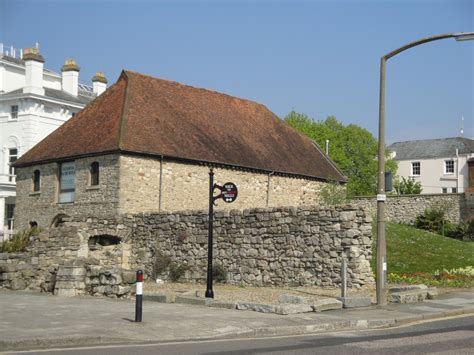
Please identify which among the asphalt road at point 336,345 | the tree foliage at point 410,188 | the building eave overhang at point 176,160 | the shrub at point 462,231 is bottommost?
the asphalt road at point 336,345

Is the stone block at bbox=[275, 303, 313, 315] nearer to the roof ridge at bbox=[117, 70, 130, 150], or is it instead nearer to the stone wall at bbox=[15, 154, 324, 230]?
the stone wall at bbox=[15, 154, 324, 230]

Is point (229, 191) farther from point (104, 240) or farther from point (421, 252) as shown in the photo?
point (421, 252)

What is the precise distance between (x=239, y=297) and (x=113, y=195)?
13.2 metres

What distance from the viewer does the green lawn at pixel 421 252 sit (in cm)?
2703

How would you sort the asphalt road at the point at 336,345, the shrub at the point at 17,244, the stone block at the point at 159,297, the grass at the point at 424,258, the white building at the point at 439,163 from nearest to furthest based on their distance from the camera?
the asphalt road at the point at 336,345 → the stone block at the point at 159,297 → the grass at the point at 424,258 → the shrub at the point at 17,244 → the white building at the point at 439,163

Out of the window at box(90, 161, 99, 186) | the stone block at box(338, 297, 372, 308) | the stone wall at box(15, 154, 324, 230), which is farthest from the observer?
the window at box(90, 161, 99, 186)

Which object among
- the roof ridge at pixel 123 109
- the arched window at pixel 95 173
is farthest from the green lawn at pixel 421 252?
the arched window at pixel 95 173

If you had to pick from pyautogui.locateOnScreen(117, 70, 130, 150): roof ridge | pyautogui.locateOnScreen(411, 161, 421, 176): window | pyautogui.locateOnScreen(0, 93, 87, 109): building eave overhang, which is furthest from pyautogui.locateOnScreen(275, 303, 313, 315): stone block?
pyautogui.locateOnScreen(411, 161, 421, 176): window

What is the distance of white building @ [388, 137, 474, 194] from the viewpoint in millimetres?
68312

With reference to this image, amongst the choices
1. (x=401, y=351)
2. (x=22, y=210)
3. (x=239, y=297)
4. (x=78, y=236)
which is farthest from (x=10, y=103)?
(x=401, y=351)

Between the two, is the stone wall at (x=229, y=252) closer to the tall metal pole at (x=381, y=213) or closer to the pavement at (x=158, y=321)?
the pavement at (x=158, y=321)

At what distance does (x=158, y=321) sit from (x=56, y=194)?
845 inches

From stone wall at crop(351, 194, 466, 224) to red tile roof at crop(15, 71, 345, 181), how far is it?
23.4ft

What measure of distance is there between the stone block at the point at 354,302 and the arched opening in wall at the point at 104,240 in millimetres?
13863
